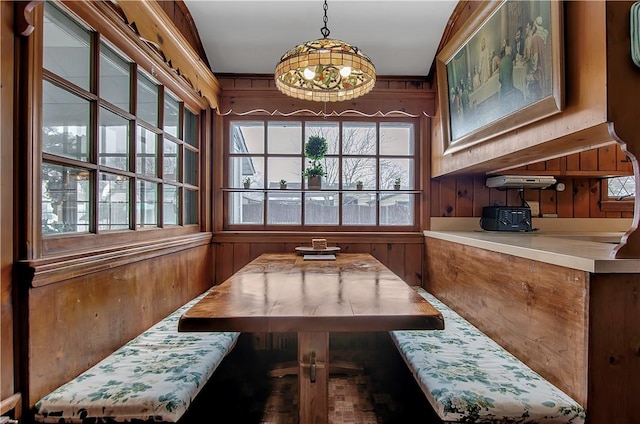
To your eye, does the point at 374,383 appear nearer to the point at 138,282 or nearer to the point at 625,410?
the point at 625,410

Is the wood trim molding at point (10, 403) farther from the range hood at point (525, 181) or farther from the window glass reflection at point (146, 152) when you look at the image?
the range hood at point (525, 181)

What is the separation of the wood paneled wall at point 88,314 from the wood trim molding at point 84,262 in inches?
1.0

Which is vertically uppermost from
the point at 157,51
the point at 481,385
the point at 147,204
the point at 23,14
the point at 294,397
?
the point at 157,51

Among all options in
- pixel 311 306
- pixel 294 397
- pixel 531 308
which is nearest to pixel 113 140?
pixel 311 306

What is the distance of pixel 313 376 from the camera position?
49.8 inches

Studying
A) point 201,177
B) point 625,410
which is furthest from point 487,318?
point 201,177

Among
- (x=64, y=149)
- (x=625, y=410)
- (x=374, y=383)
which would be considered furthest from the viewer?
(x=374, y=383)

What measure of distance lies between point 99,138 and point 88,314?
757 mm

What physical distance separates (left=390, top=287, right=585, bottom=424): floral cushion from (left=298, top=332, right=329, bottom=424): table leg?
39 cm

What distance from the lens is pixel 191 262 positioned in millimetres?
2498

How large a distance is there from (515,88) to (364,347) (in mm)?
2015

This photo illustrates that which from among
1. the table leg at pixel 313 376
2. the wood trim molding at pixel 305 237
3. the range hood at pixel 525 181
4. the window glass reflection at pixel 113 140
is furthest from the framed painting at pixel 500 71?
the window glass reflection at pixel 113 140

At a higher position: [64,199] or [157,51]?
[157,51]

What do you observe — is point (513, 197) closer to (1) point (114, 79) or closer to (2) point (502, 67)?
(2) point (502, 67)
